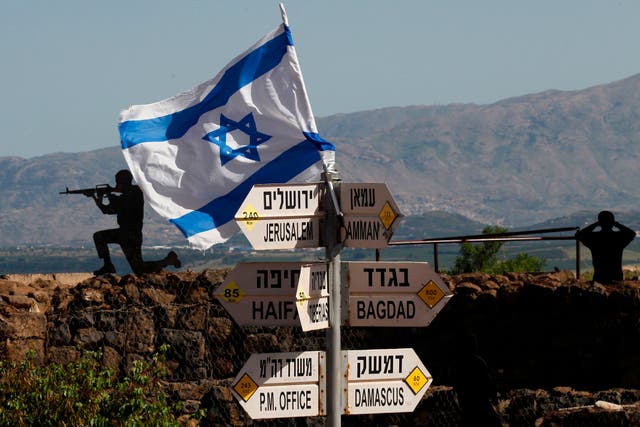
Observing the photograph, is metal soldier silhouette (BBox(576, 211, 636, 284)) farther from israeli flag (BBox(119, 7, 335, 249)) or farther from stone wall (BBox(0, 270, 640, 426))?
israeli flag (BBox(119, 7, 335, 249))

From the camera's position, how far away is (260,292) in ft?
26.3

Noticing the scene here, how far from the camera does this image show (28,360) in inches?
506

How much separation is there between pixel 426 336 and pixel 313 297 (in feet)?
26.8

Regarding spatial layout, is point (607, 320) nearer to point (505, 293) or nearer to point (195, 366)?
point (505, 293)

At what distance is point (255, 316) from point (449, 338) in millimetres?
7985

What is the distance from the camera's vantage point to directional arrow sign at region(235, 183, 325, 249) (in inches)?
314

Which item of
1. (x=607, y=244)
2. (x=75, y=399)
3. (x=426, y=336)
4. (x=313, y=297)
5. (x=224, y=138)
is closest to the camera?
(x=313, y=297)

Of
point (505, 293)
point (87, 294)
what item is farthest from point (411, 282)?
point (87, 294)

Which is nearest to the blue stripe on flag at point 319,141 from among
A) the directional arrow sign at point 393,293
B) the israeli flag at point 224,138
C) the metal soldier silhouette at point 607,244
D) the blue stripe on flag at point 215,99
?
the israeli flag at point 224,138

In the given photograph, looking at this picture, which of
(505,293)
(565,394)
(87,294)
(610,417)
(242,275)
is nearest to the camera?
(242,275)

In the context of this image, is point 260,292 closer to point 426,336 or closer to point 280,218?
point 280,218

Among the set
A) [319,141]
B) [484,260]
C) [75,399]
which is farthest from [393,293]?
[484,260]

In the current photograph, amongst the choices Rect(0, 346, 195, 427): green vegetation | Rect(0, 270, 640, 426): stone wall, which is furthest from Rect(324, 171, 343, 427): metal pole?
Rect(0, 270, 640, 426): stone wall

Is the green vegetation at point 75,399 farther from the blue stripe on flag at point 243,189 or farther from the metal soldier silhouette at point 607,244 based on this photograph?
the metal soldier silhouette at point 607,244
